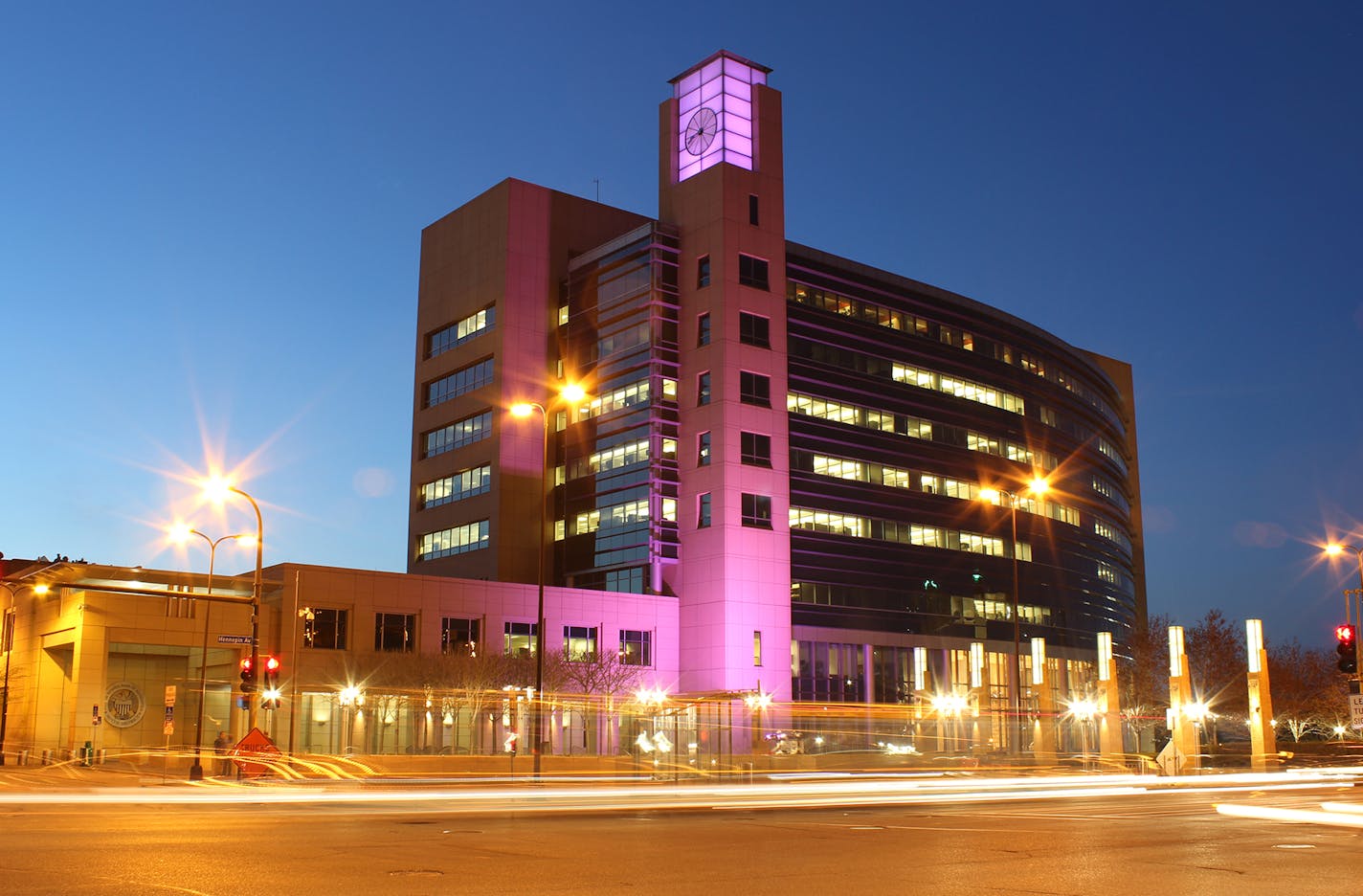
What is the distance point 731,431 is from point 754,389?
424 cm

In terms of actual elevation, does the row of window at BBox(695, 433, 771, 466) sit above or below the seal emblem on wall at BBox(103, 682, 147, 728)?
above

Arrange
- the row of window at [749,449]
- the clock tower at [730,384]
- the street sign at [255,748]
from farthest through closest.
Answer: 1. the row of window at [749,449]
2. the clock tower at [730,384]
3. the street sign at [255,748]

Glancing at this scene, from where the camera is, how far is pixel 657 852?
688 inches

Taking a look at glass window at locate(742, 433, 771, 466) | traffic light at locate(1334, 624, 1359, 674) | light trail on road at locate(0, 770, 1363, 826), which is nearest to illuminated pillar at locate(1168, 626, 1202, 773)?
light trail on road at locate(0, 770, 1363, 826)

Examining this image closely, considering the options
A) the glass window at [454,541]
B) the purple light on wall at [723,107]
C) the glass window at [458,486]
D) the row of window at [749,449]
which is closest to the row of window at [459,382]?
the glass window at [458,486]

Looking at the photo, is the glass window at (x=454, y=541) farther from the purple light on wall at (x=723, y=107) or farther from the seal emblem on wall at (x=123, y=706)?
the purple light on wall at (x=723, y=107)

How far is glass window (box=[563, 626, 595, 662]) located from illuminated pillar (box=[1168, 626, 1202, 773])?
123ft

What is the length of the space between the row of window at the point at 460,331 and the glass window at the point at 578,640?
27.3 m

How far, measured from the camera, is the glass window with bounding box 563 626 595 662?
86325 mm

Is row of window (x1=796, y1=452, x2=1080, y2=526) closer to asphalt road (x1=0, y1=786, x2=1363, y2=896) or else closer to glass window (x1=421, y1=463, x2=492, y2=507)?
glass window (x1=421, y1=463, x2=492, y2=507)

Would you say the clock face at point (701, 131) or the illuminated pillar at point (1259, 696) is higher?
the clock face at point (701, 131)

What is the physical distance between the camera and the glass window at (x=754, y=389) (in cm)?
9056

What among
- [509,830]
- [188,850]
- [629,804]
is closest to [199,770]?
[629,804]

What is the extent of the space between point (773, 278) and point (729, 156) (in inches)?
364
